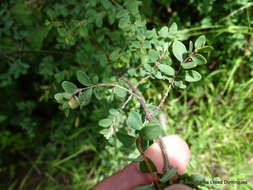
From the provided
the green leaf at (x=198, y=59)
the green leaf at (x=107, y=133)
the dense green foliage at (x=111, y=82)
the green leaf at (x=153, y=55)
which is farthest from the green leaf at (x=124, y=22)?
the green leaf at (x=107, y=133)

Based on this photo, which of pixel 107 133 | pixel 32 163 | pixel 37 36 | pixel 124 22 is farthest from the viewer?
pixel 32 163

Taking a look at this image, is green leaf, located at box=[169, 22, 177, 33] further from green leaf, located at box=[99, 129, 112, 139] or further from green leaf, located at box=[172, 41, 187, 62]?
green leaf, located at box=[99, 129, 112, 139]

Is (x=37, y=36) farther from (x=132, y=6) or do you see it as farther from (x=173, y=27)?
(x=173, y=27)

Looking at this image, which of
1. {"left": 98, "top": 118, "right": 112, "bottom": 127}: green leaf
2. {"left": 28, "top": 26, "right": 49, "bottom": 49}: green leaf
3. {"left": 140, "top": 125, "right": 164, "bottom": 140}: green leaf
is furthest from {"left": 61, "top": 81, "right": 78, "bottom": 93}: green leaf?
{"left": 28, "top": 26, "right": 49, "bottom": 49}: green leaf

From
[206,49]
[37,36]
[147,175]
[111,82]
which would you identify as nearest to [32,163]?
[37,36]

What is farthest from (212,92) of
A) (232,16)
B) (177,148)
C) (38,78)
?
(38,78)

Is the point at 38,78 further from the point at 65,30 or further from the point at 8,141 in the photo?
the point at 65,30
